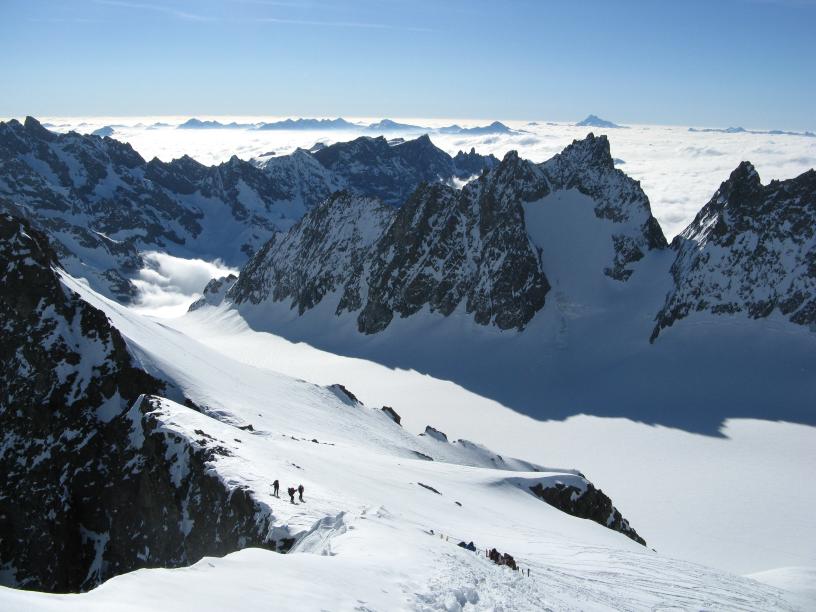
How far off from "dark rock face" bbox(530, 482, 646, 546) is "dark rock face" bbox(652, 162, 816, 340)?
204ft

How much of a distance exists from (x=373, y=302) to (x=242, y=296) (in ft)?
177

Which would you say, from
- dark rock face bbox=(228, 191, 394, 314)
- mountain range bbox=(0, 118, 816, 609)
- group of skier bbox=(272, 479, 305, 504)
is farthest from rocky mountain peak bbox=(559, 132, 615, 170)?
group of skier bbox=(272, 479, 305, 504)

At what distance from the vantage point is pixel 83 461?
39.7 metres

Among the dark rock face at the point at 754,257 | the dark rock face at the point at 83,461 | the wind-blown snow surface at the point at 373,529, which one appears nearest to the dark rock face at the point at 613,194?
the dark rock face at the point at 754,257

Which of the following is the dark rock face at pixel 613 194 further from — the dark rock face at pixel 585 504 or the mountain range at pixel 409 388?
the dark rock face at pixel 585 504

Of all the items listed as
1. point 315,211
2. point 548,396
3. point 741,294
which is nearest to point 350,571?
point 548,396

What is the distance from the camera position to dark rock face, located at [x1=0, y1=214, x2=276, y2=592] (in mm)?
31453

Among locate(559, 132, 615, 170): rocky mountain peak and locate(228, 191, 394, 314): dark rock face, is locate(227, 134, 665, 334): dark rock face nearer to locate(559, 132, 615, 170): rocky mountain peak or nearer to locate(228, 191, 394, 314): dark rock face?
locate(559, 132, 615, 170): rocky mountain peak

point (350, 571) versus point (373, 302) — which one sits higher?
point (350, 571)

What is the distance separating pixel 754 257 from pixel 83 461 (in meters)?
109

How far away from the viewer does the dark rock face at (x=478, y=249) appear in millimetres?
128500

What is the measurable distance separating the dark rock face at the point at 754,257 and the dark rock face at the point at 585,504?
6211 cm

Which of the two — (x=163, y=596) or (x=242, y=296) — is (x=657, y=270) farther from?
(x=163, y=596)

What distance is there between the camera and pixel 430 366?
394 ft
